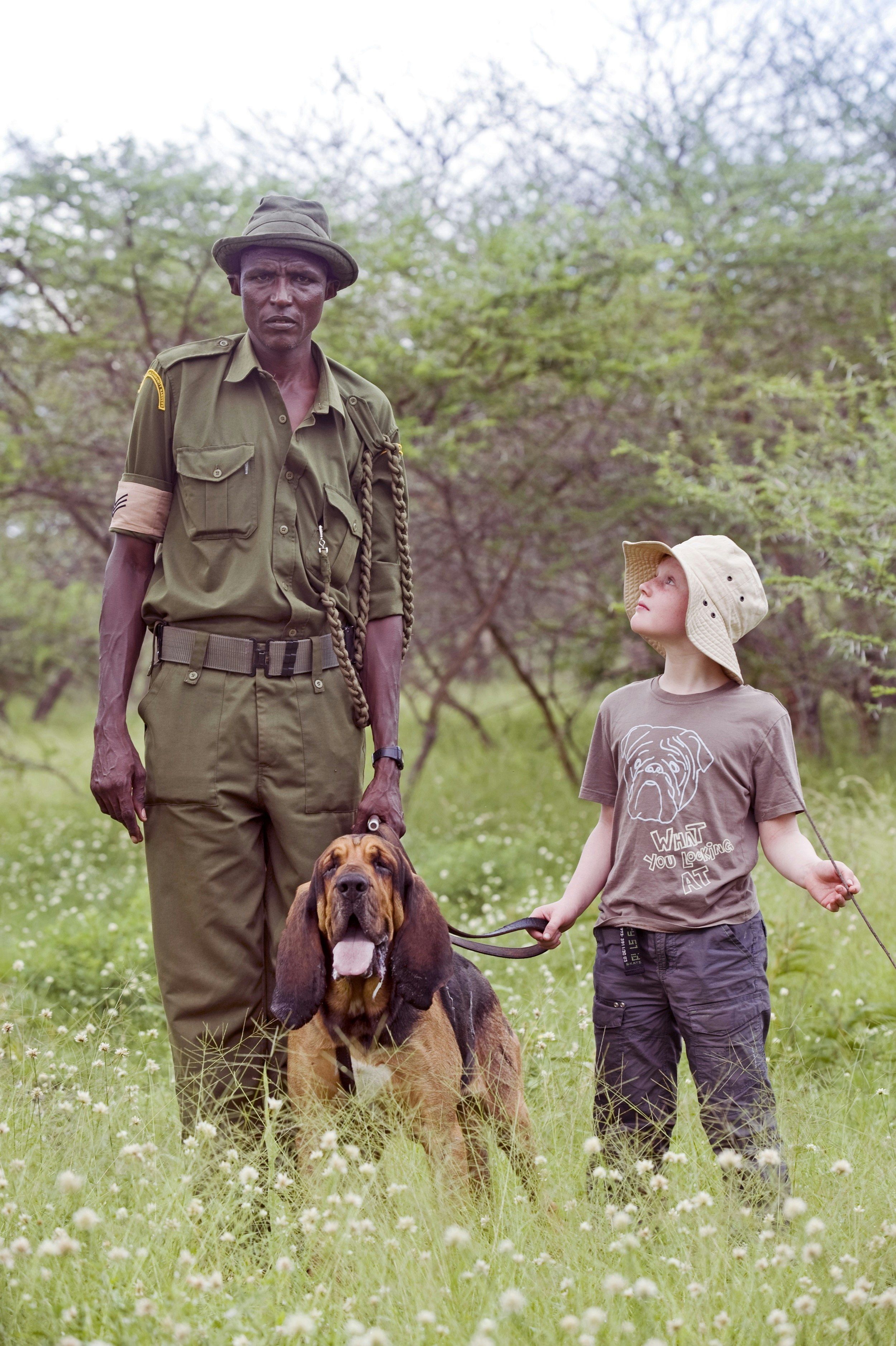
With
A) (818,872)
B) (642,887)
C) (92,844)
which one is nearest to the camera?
(818,872)

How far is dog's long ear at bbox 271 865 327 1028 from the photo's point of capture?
8.83 ft

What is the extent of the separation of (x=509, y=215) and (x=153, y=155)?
263cm

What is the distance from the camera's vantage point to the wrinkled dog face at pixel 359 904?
2.64m

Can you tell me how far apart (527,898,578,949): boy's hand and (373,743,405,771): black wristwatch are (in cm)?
56

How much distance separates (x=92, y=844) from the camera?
29.1ft

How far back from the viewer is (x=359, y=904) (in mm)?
2641

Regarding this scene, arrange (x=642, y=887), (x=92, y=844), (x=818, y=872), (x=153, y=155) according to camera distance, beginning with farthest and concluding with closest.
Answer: (x=92, y=844) < (x=153, y=155) < (x=642, y=887) < (x=818, y=872)

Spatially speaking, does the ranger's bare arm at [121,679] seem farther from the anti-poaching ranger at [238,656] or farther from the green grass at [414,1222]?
the green grass at [414,1222]

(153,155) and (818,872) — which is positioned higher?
(153,155)

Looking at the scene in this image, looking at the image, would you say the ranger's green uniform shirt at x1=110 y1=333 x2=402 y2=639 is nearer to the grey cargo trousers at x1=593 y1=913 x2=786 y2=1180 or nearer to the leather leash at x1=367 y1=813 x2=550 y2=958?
the leather leash at x1=367 y1=813 x2=550 y2=958

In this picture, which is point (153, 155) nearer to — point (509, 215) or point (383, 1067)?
point (509, 215)

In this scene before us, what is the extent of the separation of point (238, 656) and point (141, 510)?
1.56 ft

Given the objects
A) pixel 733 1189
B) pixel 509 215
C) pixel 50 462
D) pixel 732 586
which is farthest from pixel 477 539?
pixel 733 1189

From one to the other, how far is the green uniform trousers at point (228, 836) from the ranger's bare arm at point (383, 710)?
141mm
